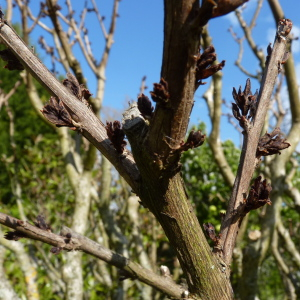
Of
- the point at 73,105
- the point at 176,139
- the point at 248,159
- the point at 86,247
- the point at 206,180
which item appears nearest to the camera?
the point at 176,139

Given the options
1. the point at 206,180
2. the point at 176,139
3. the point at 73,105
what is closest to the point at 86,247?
the point at 73,105

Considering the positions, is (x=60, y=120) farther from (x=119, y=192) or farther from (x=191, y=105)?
(x=119, y=192)

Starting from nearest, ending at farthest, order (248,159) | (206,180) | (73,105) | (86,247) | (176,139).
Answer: (176,139)
(73,105)
(248,159)
(86,247)
(206,180)

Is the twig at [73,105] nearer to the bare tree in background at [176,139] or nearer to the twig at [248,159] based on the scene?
the bare tree in background at [176,139]

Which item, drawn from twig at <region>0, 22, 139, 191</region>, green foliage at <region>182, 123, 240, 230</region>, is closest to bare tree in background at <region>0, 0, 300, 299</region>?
twig at <region>0, 22, 139, 191</region>

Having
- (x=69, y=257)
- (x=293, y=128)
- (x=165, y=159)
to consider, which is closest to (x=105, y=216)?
(x=69, y=257)

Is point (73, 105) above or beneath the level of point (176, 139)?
above

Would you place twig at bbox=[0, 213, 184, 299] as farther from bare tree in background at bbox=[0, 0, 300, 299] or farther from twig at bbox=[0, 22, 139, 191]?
twig at bbox=[0, 22, 139, 191]

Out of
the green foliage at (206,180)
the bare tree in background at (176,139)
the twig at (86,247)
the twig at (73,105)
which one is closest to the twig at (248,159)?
the bare tree in background at (176,139)

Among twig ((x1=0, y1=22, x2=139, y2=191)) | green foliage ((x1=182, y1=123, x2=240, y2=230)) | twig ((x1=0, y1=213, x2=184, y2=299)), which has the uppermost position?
green foliage ((x1=182, y1=123, x2=240, y2=230))

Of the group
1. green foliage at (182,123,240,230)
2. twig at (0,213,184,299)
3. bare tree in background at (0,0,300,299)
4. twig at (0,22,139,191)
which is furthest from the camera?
green foliage at (182,123,240,230)

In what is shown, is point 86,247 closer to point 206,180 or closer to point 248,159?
point 248,159
